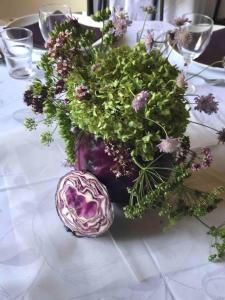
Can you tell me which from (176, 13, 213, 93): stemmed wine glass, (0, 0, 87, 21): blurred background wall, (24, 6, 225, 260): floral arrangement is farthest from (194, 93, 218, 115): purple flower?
(0, 0, 87, 21): blurred background wall

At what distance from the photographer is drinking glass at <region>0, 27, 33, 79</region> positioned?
1053mm

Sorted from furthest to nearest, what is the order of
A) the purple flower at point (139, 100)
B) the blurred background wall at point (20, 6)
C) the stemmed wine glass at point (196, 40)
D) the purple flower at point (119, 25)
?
1. the blurred background wall at point (20, 6)
2. the stemmed wine glass at point (196, 40)
3. the purple flower at point (119, 25)
4. the purple flower at point (139, 100)

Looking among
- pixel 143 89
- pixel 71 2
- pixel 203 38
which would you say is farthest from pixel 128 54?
pixel 71 2

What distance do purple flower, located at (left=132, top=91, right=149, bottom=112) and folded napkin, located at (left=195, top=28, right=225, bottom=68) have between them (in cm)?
61

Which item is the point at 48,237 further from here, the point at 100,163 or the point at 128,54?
the point at 128,54

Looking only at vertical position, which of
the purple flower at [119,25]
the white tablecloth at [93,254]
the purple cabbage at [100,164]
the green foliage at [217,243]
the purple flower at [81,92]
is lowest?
the white tablecloth at [93,254]

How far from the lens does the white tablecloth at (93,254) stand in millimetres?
582

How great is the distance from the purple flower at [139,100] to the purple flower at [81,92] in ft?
0.25

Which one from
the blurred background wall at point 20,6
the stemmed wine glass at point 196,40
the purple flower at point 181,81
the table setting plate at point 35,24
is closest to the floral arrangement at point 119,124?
the purple flower at point 181,81

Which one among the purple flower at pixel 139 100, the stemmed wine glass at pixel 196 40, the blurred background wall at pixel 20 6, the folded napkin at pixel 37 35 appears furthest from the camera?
the blurred background wall at pixel 20 6

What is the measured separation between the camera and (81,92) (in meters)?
0.58

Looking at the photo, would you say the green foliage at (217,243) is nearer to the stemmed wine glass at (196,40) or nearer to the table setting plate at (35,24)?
the stemmed wine glass at (196,40)

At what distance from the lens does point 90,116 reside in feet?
1.98

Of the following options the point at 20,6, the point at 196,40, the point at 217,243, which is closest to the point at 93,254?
the point at 217,243
